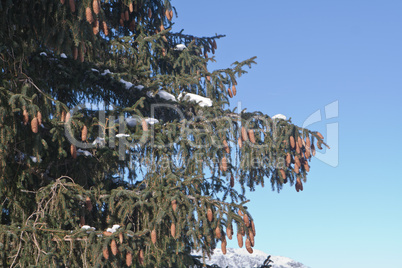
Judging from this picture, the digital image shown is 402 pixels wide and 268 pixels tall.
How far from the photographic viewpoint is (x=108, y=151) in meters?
6.64

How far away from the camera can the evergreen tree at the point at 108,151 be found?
580cm

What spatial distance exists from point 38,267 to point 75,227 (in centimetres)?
85

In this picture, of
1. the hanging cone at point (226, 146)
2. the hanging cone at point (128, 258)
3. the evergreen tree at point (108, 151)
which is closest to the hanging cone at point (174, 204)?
the evergreen tree at point (108, 151)

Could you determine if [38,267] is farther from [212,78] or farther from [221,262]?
[221,262]

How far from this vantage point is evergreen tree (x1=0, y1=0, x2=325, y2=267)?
19.0ft

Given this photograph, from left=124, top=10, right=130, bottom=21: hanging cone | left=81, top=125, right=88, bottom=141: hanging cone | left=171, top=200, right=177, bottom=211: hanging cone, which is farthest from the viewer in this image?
left=124, top=10, right=130, bottom=21: hanging cone

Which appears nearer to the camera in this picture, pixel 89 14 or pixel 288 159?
pixel 89 14

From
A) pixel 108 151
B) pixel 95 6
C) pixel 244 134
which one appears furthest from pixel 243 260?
pixel 95 6

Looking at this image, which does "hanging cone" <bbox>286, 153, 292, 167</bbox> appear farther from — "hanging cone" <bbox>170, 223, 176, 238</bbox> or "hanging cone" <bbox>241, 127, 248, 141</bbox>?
"hanging cone" <bbox>170, 223, 176, 238</bbox>

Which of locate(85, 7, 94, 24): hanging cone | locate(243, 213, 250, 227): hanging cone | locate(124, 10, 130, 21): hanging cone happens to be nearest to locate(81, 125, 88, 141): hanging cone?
locate(85, 7, 94, 24): hanging cone

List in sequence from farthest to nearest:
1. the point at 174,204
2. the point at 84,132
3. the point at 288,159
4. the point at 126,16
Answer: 1. the point at 126,16
2. the point at 288,159
3. the point at 84,132
4. the point at 174,204

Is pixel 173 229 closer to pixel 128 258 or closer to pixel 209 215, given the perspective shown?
pixel 209 215

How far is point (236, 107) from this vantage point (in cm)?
784

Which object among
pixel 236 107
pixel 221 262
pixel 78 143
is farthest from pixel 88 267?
pixel 221 262
